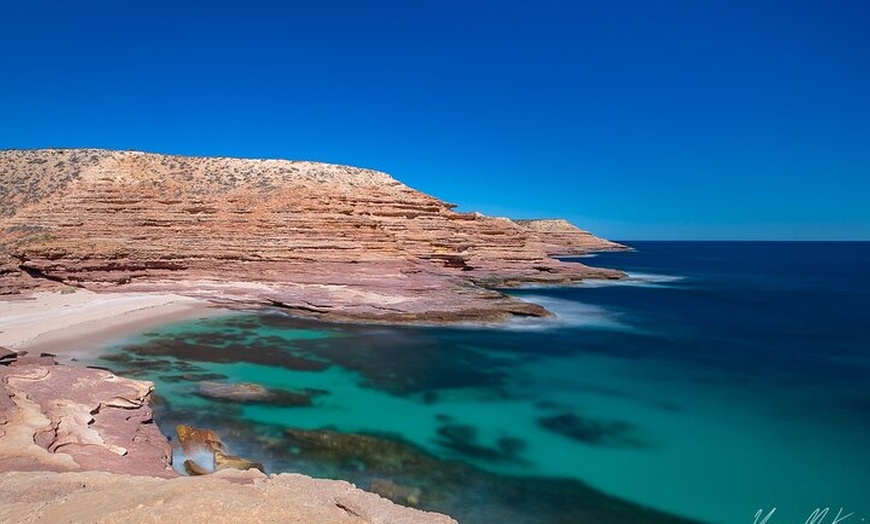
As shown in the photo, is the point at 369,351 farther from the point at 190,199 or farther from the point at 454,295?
the point at 190,199

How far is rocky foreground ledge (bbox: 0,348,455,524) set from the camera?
572cm

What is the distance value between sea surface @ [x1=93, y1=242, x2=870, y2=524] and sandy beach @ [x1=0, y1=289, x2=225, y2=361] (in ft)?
4.78

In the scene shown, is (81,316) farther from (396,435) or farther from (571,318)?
(571,318)

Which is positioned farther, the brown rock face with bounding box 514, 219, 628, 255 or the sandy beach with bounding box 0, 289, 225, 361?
the brown rock face with bounding box 514, 219, 628, 255

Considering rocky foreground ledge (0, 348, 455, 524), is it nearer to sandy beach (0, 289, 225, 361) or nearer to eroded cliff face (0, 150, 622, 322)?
sandy beach (0, 289, 225, 361)

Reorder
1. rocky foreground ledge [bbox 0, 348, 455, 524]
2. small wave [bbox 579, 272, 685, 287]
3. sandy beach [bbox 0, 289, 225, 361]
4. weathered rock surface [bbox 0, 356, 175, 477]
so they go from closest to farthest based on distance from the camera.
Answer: rocky foreground ledge [bbox 0, 348, 455, 524]
weathered rock surface [bbox 0, 356, 175, 477]
sandy beach [bbox 0, 289, 225, 361]
small wave [bbox 579, 272, 685, 287]

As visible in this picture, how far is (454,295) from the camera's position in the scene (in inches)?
1160

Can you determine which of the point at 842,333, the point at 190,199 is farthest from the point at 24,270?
the point at 842,333

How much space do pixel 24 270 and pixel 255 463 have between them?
2656 centimetres

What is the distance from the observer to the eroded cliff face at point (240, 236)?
1132 inches

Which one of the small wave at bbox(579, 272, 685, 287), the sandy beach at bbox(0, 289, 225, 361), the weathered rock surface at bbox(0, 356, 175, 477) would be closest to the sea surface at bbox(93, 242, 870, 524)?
the weathered rock surface at bbox(0, 356, 175, 477)

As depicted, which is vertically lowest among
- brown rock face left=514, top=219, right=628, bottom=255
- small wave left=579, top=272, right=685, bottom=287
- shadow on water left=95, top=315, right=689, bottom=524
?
shadow on water left=95, top=315, right=689, bottom=524

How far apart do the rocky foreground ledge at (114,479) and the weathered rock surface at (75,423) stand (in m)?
0.02

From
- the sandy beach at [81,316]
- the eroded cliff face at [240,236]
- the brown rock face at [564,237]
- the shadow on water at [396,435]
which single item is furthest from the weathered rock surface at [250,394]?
the brown rock face at [564,237]
